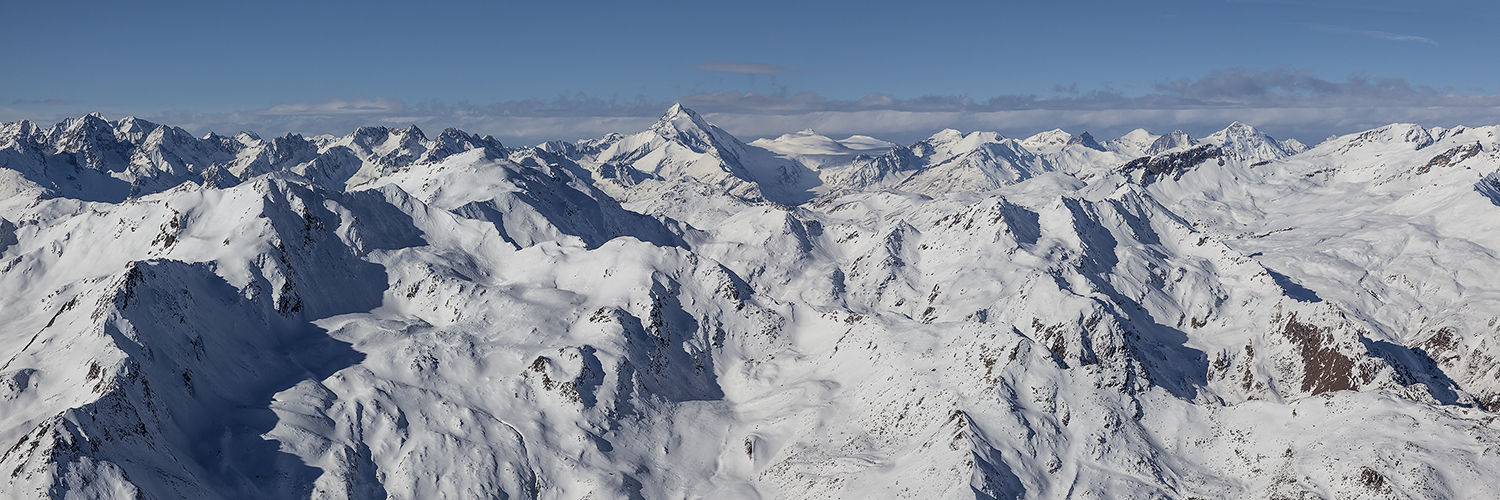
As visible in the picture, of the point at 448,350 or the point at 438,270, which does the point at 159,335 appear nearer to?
the point at 448,350

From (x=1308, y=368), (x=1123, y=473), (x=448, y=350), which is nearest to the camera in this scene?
(x=1123, y=473)

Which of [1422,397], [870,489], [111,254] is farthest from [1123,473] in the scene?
[111,254]

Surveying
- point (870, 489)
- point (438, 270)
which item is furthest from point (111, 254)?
point (870, 489)

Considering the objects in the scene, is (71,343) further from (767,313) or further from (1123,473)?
(1123,473)

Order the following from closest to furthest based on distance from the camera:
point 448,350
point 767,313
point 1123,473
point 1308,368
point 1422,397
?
point 1123,473, point 448,350, point 1422,397, point 767,313, point 1308,368

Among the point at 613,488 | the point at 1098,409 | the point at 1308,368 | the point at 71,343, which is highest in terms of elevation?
the point at 71,343

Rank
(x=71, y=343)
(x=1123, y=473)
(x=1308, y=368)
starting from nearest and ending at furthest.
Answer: (x=71, y=343) < (x=1123, y=473) < (x=1308, y=368)

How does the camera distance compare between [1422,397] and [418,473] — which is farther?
[1422,397]

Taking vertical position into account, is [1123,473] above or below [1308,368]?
above

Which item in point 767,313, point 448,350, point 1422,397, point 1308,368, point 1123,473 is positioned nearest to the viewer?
point 1123,473
